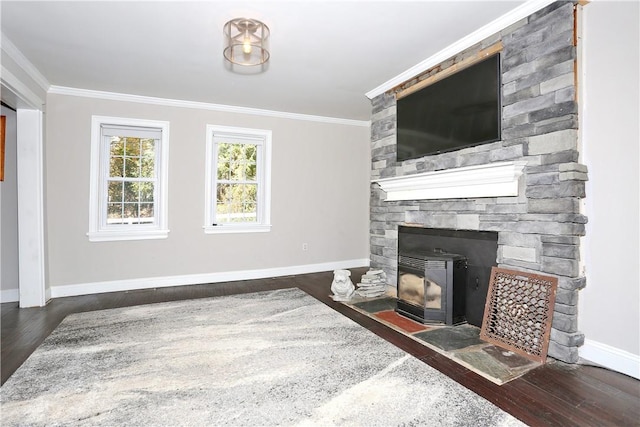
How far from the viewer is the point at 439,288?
3021 mm

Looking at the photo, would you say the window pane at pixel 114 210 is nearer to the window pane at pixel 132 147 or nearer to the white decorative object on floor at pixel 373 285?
the window pane at pixel 132 147

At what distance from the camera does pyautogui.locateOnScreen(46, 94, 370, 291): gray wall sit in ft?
13.8

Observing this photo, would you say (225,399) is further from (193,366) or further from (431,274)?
(431,274)

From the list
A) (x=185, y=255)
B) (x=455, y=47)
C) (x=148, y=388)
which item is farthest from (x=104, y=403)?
(x=455, y=47)

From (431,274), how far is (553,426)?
1453 millimetres

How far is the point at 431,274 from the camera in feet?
9.97

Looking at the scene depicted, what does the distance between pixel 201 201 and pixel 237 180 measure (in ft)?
2.08

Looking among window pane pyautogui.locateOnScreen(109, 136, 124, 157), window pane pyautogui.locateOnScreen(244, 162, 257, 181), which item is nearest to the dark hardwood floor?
window pane pyautogui.locateOnScreen(109, 136, 124, 157)

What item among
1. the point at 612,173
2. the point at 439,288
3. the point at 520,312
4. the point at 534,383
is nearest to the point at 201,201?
the point at 439,288

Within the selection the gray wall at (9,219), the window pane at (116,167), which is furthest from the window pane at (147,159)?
the gray wall at (9,219)

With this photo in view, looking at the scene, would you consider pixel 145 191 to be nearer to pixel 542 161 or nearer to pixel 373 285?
pixel 373 285

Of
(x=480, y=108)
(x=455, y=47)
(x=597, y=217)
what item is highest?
(x=455, y=47)

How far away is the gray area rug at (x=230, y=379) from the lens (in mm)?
1764

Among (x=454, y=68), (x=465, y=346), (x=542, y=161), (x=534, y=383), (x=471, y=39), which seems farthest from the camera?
(x=454, y=68)
